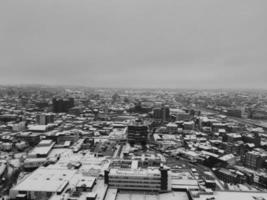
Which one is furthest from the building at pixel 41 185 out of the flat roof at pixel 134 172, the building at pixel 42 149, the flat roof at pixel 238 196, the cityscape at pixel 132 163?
the flat roof at pixel 238 196

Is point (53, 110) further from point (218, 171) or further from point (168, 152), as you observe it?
point (218, 171)

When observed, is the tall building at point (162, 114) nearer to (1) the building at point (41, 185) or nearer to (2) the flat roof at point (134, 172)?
(2) the flat roof at point (134, 172)

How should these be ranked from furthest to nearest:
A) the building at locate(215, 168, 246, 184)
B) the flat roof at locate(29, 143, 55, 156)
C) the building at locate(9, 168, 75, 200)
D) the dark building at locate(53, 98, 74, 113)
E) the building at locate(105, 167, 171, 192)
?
the dark building at locate(53, 98, 74, 113), the flat roof at locate(29, 143, 55, 156), the building at locate(215, 168, 246, 184), the building at locate(105, 167, 171, 192), the building at locate(9, 168, 75, 200)

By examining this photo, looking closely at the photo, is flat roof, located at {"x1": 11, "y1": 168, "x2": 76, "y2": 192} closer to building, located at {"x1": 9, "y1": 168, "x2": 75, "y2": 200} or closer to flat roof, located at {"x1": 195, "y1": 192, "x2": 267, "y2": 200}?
building, located at {"x1": 9, "y1": 168, "x2": 75, "y2": 200}

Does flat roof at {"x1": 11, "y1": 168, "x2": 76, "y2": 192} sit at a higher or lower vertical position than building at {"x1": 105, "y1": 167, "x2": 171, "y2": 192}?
lower

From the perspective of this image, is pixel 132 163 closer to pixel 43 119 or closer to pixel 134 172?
Result: pixel 134 172

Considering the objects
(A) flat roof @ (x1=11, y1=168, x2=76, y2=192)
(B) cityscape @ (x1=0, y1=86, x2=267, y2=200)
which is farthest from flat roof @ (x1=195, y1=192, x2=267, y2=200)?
(A) flat roof @ (x1=11, y1=168, x2=76, y2=192)

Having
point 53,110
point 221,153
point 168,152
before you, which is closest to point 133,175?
point 168,152
